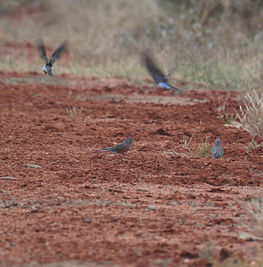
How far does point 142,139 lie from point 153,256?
12.1 ft

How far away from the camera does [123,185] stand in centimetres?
495

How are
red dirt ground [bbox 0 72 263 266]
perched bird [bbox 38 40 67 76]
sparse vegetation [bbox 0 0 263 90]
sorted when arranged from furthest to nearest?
1. sparse vegetation [bbox 0 0 263 90]
2. perched bird [bbox 38 40 67 76]
3. red dirt ground [bbox 0 72 263 266]

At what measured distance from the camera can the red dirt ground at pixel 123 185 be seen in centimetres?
341

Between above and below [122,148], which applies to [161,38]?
above

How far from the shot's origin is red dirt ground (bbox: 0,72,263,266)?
3406 millimetres

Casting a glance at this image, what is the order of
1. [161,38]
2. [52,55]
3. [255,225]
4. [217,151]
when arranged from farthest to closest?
[161,38] < [52,55] < [217,151] < [255,225]

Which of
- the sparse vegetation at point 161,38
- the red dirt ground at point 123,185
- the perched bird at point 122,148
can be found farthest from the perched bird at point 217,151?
the sparse vegetation at point 161,38

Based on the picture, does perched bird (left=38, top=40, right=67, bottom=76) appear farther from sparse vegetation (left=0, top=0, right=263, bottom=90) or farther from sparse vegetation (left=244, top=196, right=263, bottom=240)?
sparse vegetation (left=0, top=0, right=263, bottom=90)

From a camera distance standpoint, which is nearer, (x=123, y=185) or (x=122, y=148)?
(x=123, y=185)

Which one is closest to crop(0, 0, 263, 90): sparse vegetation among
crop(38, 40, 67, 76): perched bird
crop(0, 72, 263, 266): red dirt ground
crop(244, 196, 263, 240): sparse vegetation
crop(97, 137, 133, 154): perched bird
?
crop(0, 72, 263, 266): red dirt ground

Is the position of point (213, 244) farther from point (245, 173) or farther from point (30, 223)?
point (245, 173)

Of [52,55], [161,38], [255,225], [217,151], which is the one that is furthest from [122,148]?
[161,38]

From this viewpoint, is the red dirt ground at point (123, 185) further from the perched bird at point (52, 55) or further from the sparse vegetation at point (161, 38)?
the sparse vegetation at point (161, 38)

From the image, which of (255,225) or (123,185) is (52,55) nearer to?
(123,185)
